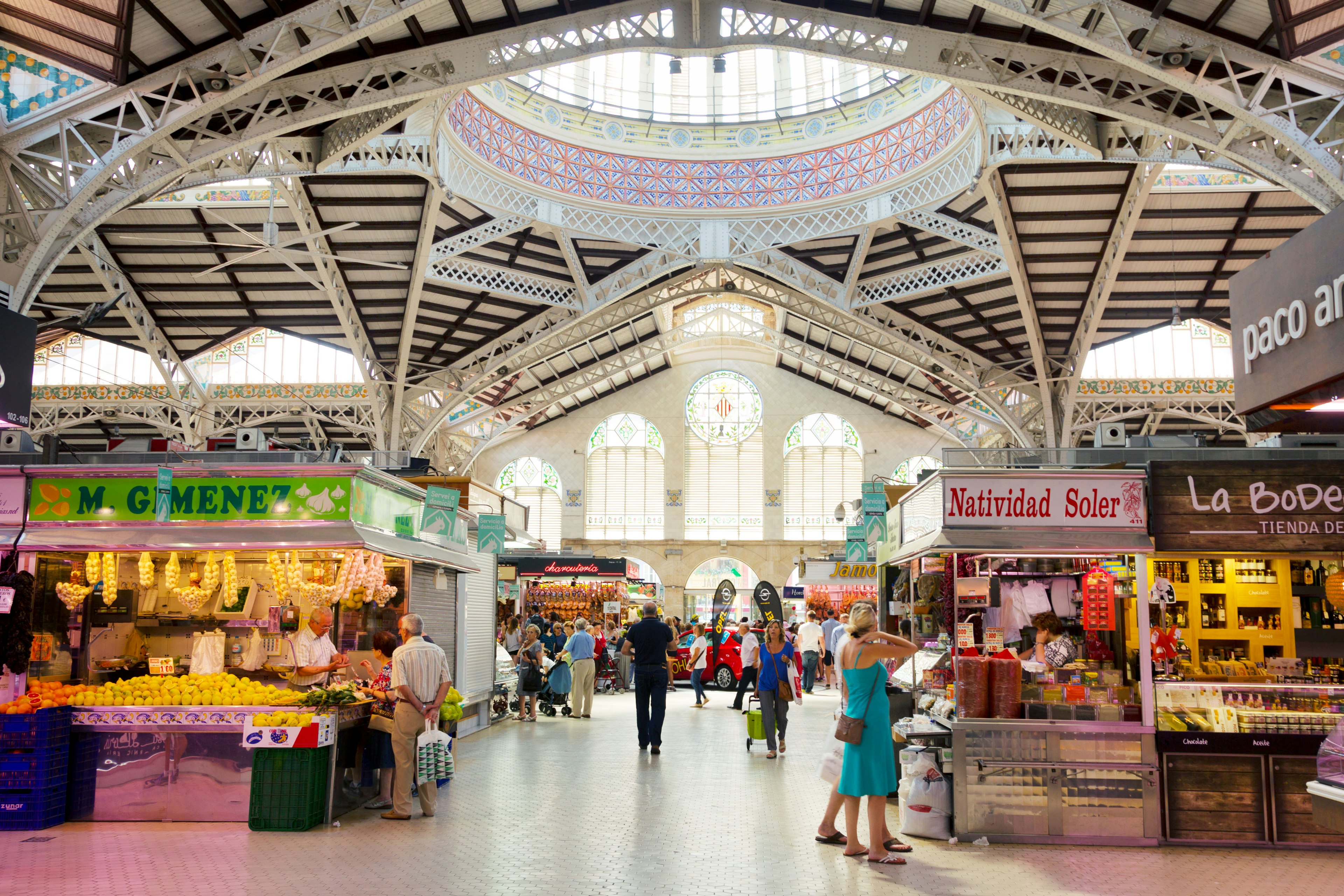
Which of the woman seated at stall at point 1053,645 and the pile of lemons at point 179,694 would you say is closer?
the pile of lemons at point 179,694

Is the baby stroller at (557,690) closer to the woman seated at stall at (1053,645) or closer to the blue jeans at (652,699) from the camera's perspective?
the blue jeans at (652,699)

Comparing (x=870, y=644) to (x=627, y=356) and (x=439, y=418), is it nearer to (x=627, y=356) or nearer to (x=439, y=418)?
(x=439, y=418)

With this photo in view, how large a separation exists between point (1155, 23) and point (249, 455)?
11.3 meters

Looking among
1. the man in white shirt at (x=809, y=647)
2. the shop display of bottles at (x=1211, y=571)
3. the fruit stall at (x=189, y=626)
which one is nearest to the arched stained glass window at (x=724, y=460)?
the man in white shirt at (x=809, y=647)

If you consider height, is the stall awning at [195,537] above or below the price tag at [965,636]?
above

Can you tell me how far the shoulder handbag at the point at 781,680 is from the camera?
10812mm

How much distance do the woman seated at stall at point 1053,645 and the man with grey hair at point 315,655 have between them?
604cm

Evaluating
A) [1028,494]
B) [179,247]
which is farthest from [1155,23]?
[179,247]

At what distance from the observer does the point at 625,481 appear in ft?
115

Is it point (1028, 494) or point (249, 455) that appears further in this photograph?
point (249, 455)

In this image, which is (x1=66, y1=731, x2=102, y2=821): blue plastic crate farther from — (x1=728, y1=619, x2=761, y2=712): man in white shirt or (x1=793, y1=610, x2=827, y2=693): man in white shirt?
(x1=793, y1=610, x2=827, y2=693): man in white shirt

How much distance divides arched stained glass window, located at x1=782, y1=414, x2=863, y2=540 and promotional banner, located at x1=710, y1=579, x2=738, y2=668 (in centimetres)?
1228

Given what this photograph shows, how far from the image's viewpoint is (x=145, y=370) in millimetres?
26156

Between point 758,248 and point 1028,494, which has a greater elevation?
point 758,248
